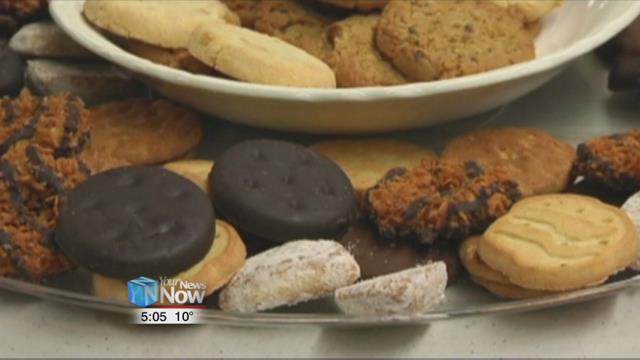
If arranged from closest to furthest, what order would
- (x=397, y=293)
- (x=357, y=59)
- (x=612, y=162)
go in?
(x=397, y=293) < (x=612, y=162) < (x=357, y=59)

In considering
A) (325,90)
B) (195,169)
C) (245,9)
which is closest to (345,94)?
(325,90)

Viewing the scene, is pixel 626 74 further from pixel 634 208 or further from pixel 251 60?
pixel 251 60

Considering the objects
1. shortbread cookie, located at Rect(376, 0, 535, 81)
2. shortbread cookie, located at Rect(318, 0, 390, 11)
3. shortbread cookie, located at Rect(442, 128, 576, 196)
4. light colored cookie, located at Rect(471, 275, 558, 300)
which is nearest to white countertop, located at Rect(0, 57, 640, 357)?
light colored cookie, located at Rect(471, 275, 558, 300)

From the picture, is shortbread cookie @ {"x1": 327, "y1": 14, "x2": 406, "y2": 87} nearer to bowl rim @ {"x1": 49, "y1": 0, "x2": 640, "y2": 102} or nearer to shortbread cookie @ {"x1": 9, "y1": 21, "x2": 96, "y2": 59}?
bowl rim @ {"x1": 49, "y1": 0, "x2": 640, "y2": 102}

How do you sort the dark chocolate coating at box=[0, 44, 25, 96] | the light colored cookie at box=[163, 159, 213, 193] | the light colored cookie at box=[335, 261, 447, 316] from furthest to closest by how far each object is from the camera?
the dark chocolate coating at box=[0, 44, 25, 96] → the light colored cookie at box=[163, 159, 213, 193] → the light colored cookie at box=[335, 261, 447, 316]

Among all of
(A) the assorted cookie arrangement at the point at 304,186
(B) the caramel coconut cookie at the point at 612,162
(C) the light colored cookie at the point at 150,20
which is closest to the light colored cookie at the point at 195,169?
(A) the assorted cookie arrangement at the point at 304,186

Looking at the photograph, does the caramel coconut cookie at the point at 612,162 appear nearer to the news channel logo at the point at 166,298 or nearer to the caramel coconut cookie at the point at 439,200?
the caramel coconut cookie at the point at 439,200

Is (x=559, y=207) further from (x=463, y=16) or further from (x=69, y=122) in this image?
(x=69, y=122)
